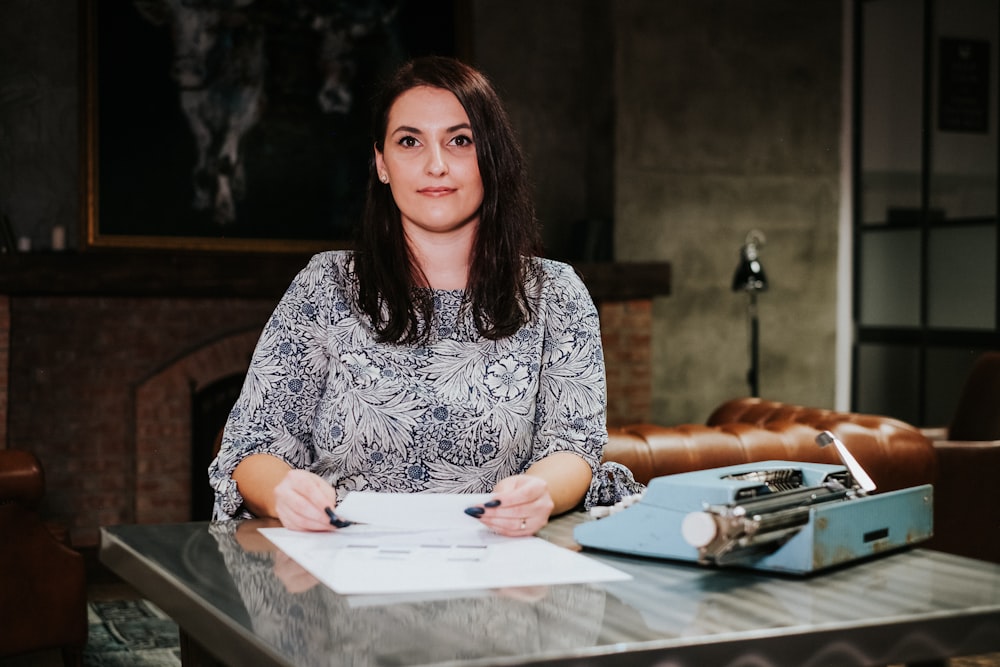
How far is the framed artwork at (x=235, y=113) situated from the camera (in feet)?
19.3

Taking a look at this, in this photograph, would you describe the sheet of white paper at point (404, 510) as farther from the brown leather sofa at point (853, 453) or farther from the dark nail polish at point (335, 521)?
the brown leather sofa at point (853, 453)

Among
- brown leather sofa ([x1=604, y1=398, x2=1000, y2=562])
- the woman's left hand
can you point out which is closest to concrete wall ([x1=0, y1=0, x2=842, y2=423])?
brown leather sofa ([x1=604, y1=398, x2=1000, y2=562])

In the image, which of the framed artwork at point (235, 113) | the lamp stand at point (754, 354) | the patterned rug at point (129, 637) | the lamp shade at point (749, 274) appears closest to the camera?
the patterned rug at point (129, 637)

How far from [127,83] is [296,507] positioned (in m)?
4.94

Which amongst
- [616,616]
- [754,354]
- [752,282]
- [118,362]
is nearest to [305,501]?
[616,616]

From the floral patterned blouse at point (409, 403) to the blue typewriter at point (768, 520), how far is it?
440 mm

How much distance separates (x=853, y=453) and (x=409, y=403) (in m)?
2.19

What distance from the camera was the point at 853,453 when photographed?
361 cm

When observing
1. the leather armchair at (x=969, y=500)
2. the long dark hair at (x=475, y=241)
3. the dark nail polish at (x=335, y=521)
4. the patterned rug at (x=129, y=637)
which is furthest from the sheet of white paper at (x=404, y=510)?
the leather armchair at (x=969, y=500)

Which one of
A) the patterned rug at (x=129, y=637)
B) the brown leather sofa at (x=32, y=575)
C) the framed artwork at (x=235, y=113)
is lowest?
the patterned rug at (x=129, y=637)

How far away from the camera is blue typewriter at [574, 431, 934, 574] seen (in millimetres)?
1214

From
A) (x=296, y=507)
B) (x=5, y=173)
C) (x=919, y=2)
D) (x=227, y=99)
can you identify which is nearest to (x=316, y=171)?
(x=227, y=99)

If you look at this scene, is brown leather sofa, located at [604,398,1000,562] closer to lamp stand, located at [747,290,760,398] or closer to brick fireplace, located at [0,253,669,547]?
lamp stand, located at [747,290,760,398]

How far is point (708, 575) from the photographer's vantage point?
1261 millimetres
